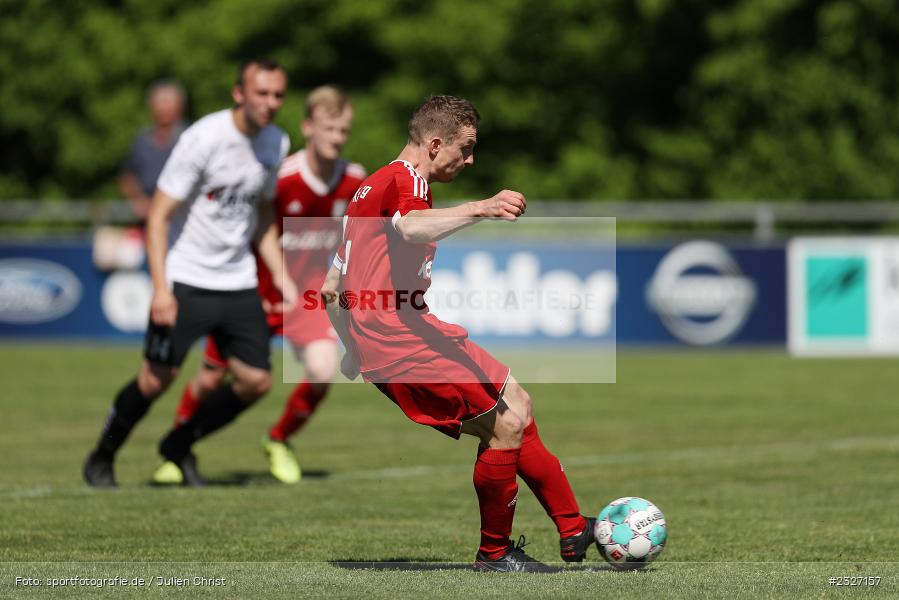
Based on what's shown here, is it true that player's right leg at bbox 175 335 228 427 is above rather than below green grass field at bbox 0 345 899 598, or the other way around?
above

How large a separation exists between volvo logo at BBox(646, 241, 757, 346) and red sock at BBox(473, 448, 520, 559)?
532 inches

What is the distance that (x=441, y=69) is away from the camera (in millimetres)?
32656

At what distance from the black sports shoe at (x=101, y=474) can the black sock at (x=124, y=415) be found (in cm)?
10

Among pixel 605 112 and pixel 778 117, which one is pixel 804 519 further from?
pixel 605 112

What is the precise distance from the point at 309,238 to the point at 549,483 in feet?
13.2

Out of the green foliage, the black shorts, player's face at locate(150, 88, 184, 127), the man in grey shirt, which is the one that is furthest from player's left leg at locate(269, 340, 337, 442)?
the green foliage

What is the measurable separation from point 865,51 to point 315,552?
25147 millimetres

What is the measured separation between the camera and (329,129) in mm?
9414

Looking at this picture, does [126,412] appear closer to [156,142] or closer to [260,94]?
[260,94]

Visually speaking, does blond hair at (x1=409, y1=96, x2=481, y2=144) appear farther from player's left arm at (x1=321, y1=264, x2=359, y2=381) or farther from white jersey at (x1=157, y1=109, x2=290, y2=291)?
white jersey at (x1=157, y1=109, x2=290, y2=291)

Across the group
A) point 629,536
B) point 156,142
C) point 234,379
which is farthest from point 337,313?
point 156,142

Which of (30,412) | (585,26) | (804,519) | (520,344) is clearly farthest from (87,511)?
(585,26)

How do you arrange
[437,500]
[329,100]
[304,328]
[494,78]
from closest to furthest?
[437,500] → [329,100] → [304,328] → [494,78]

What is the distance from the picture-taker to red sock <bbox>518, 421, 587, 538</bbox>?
247 inches
